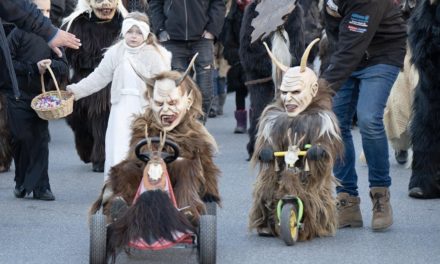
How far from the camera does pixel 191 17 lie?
1267cm

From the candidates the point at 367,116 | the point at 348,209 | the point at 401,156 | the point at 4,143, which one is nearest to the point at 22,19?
the point at 367,116

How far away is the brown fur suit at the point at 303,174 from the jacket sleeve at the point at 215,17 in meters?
4.14

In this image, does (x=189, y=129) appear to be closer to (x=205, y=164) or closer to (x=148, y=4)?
(x=205, y=164)

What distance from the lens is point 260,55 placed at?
40.3ft

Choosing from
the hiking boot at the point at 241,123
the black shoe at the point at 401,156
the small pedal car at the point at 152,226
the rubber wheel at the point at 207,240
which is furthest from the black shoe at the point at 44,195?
the hiking boot at the point at 241,123

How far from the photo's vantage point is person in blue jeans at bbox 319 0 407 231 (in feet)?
28.1

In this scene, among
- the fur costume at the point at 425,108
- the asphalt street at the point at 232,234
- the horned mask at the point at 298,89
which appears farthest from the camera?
the fur costume at the point at 425,108

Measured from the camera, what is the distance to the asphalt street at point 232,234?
8109mm

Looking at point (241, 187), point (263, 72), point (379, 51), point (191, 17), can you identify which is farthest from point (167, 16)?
point (379, 51)

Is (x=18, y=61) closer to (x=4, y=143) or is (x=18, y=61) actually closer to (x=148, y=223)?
(x=4, y=143)

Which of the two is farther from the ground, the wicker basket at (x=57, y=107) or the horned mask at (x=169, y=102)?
the horned mask at (x=169, y=102)

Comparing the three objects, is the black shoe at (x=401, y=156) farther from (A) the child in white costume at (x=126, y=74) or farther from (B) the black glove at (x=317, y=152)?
(B) the black glove at (x=317, y=152)

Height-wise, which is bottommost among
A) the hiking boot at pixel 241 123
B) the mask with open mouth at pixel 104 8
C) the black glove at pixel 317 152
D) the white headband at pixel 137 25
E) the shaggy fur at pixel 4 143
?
the hiking boot at pixel 241 123

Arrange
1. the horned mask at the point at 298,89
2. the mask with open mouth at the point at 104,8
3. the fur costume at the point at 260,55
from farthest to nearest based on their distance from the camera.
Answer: the fur costume at the point at 260,55 → the mask with open mouth at the point at 104,8 → the horned mask at the point at 298,89
